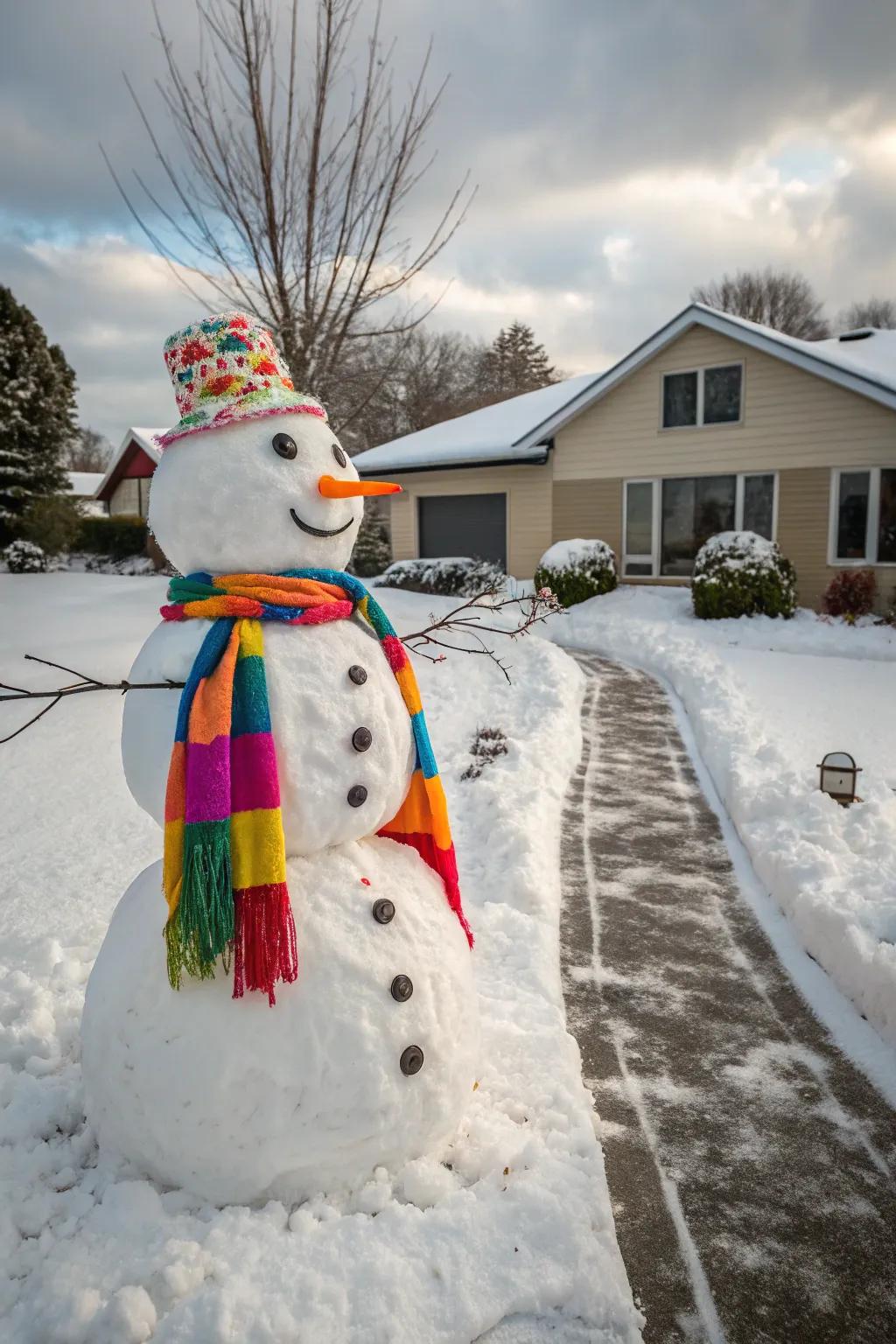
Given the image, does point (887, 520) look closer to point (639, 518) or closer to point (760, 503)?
point (760, 503)

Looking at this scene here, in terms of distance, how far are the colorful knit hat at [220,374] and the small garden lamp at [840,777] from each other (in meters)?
4.84

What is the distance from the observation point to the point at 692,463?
1697cm

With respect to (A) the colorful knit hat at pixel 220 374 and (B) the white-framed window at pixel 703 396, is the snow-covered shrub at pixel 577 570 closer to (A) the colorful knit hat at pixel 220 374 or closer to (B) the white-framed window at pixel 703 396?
(B) the white-framed window at pixel 703 396

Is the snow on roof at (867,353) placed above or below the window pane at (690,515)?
above

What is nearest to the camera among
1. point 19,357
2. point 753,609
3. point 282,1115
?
point 282,1115

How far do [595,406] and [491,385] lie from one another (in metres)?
31.4

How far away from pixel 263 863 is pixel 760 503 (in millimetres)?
16234

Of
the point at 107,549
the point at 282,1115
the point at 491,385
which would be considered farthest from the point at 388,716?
the point at 491,385

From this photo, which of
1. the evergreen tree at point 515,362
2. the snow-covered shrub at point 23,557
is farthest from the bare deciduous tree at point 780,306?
the snow-covered shrub at point 23,557

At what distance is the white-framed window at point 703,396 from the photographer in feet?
54.0

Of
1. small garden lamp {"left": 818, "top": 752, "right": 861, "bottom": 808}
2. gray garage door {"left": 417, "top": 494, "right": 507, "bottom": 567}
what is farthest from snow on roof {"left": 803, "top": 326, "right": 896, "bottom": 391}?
small garden lamp {"left": 818, "top": 752, "right": 861, "bottom": 808}

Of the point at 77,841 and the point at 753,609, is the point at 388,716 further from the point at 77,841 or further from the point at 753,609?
the point at 753,609

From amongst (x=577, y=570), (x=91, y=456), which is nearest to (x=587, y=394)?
(x=577, y=570)

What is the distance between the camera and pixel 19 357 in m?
24.0
